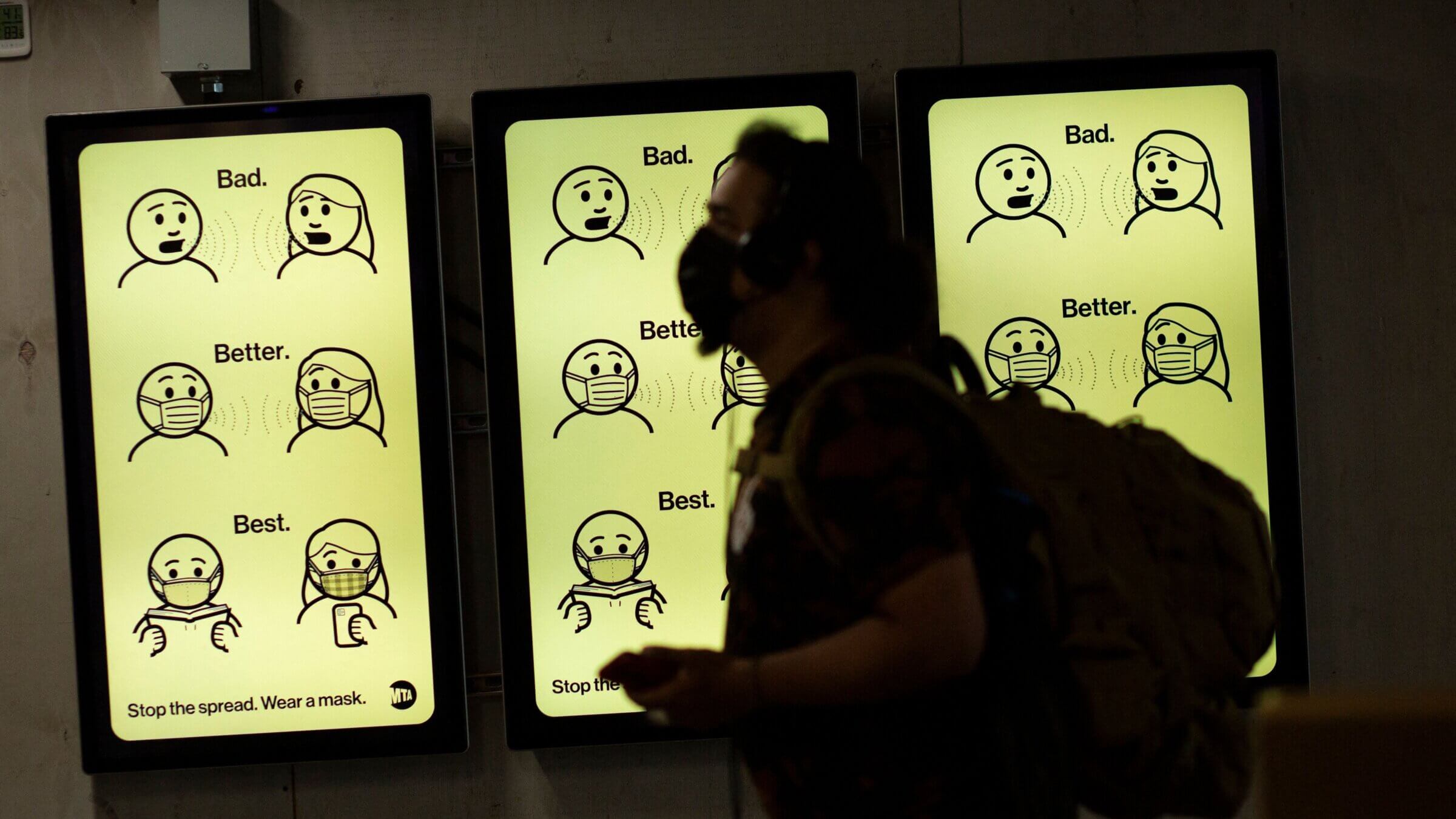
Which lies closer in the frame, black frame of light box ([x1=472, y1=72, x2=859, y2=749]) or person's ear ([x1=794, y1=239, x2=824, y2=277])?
person's ear ([x1=794, y1=239, x2=824, y2=277])

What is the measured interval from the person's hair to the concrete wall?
1385 mm

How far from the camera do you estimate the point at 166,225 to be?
2.31m

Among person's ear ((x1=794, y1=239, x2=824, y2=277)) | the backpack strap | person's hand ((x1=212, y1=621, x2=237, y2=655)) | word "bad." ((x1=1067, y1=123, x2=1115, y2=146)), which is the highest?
word "bad." ((x1=1067, y1=123, x2=1115, y2=146))

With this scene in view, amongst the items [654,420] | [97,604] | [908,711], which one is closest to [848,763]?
[908,711]

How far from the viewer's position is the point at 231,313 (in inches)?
91.2

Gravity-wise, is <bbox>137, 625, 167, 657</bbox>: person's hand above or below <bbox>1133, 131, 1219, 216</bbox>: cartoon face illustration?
below

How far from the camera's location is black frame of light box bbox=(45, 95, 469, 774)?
2.29 metres

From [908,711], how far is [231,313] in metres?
1.93

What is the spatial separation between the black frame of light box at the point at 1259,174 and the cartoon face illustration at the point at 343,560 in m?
1.43

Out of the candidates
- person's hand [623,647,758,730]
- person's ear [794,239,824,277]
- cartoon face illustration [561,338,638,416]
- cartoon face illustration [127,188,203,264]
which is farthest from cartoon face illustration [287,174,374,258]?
person's hand [623,647,758,730]

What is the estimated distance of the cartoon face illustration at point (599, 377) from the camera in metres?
2.31

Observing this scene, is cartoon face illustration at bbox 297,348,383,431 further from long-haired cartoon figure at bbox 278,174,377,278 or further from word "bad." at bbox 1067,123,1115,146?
word "bad." at bbox 1067,123,1115,146

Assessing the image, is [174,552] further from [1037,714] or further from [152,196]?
[1037,714]

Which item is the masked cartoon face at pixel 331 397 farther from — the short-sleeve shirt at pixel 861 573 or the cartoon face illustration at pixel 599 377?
the short-sleeve shirt at pixel 861 573
